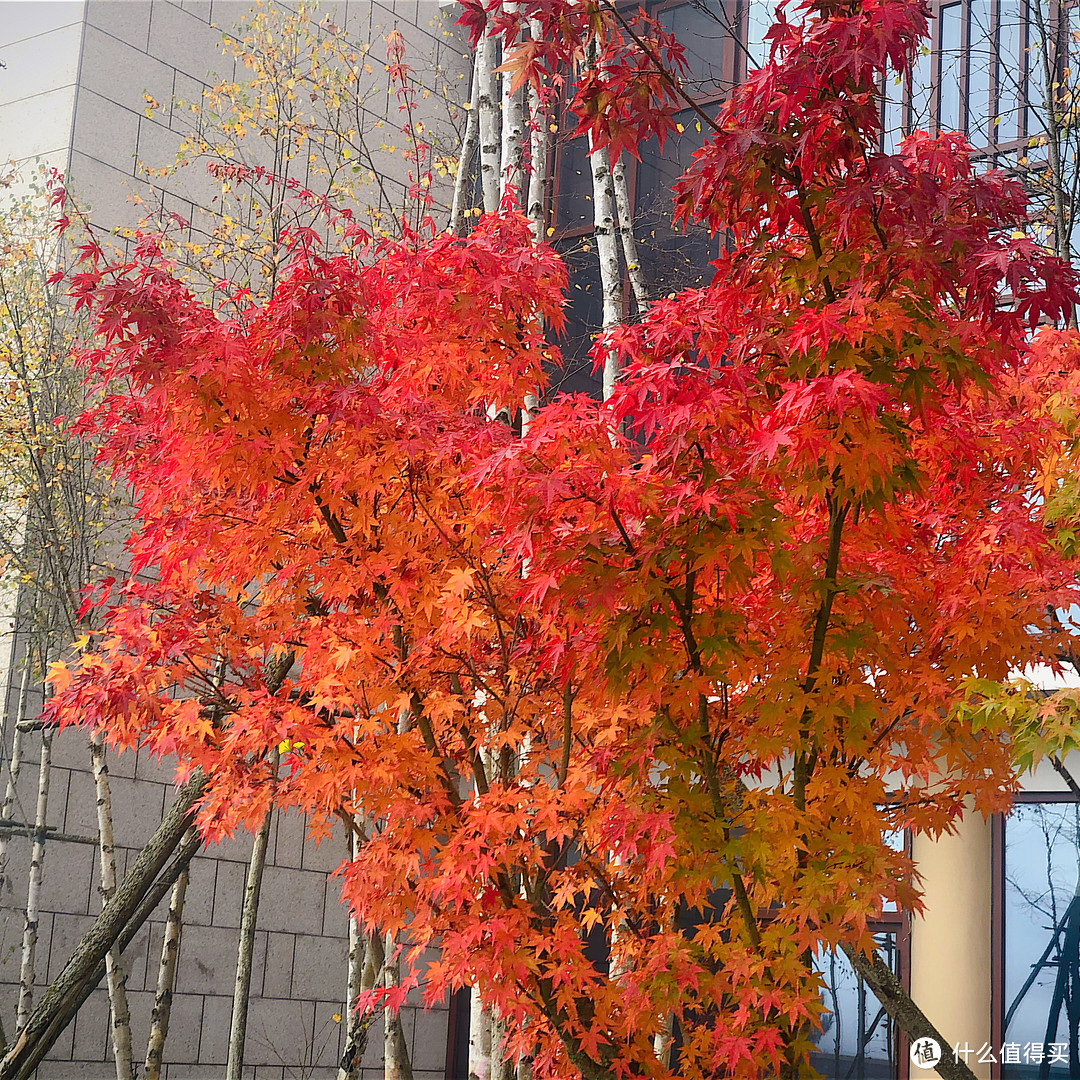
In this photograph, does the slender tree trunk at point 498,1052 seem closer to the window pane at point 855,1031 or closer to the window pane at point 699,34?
the window pane at point 855,1031

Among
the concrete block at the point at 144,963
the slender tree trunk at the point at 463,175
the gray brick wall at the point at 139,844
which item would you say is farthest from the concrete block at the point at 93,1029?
the slender tree trunk at the point at 463,175

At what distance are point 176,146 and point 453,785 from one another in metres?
5.11

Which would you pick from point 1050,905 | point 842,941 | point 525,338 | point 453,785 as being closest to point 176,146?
point 525,338

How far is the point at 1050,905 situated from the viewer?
264 inches

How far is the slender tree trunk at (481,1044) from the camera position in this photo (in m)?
3.86

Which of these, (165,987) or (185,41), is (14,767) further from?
(185,41)

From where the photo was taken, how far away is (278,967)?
6.80 meters

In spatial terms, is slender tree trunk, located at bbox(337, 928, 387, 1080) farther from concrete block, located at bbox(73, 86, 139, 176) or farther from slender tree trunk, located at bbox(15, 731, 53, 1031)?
concrete block, located at bbox(73, 86, 139, 176)

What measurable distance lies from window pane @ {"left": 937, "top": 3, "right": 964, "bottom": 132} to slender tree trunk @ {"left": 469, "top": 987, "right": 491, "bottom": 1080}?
18.4ft

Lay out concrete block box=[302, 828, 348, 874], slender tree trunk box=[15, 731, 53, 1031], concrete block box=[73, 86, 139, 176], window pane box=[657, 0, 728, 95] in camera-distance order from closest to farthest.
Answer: slender tree trunk box=[15, 731, 53, 1031] → concrete block box=[73, 86, 139, 176] → concrete block box=[302, 828, 348, 874] → window pane box=[657, 0, 728, 95]

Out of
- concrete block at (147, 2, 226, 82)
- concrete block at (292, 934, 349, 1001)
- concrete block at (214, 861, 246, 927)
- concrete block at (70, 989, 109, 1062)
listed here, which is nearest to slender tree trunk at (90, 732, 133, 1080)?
concrete block at (70, 989, 109, 1062)

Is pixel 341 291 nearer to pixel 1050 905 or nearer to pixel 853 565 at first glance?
pixel 853 565

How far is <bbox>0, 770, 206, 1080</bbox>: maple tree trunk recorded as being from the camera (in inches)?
156

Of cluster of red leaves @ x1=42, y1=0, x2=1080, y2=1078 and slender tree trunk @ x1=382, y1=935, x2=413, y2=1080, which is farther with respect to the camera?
slender tree trunk @ x1=382, y1=935, x2=413, y2=1080
